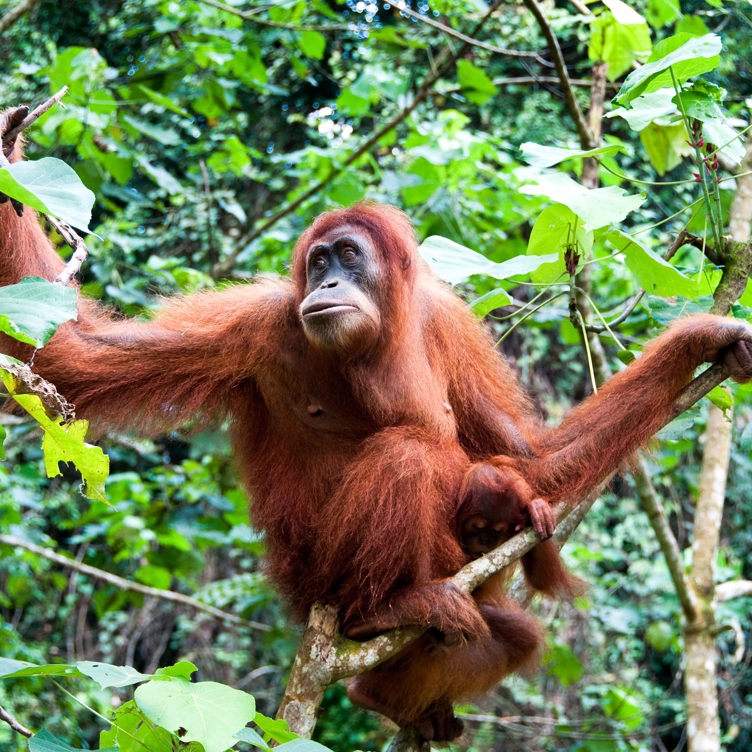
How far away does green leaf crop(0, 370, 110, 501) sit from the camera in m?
2.04

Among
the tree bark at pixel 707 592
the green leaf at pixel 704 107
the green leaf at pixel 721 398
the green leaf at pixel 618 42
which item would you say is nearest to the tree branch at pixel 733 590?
the tree bark at pixel 707 592

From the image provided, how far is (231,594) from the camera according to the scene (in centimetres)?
728

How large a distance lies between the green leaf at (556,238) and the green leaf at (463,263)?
0.06 meters

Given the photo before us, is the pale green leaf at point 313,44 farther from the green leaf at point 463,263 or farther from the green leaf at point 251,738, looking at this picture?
the green leaf at point 251,738

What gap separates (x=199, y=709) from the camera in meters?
1.85

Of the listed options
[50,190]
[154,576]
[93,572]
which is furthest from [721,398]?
[154,576]

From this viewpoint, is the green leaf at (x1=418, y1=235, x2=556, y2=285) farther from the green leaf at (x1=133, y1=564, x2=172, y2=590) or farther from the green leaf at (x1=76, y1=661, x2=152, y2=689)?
the green leaf at (x1=133, y1=564, x2=172, y2=590)

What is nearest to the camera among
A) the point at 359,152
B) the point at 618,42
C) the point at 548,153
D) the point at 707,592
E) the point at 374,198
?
the point at 548,153

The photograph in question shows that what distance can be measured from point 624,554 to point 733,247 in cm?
707

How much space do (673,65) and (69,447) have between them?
83.1 inches

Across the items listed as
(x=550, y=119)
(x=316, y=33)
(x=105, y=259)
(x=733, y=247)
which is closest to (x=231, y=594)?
(x=105, y=259)

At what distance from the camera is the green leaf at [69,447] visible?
6.71ft

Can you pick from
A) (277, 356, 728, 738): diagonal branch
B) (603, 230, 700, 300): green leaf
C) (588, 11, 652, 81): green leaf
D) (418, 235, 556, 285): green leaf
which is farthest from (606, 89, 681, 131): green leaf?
(588, 11, 652, 81): green leaf

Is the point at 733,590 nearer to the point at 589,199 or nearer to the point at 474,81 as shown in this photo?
the point at 589,199
